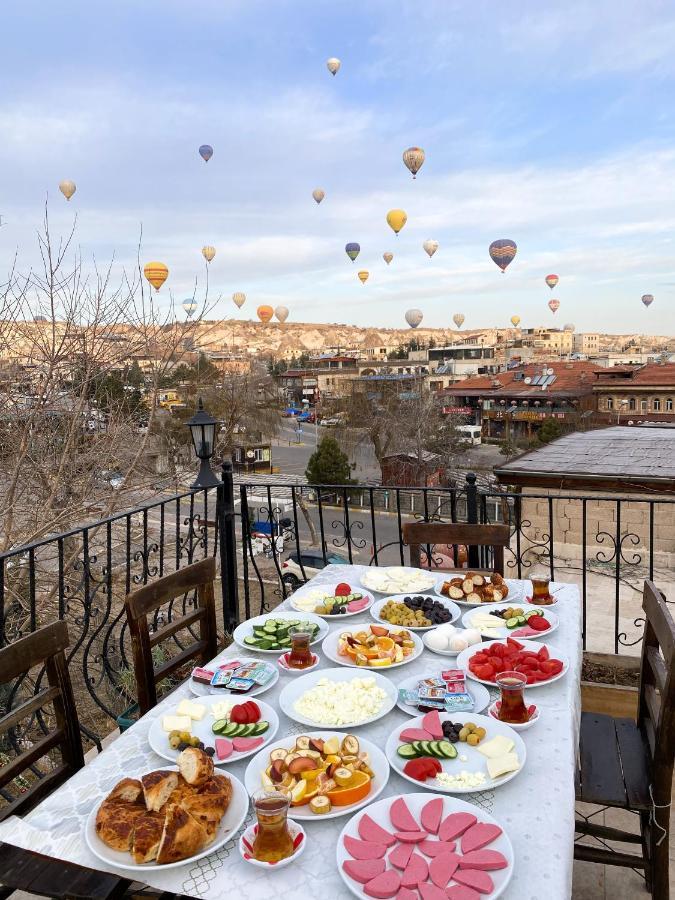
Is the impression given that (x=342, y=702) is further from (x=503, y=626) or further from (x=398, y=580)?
(x=398, y=580)

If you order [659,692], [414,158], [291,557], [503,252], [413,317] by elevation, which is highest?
[414,158]

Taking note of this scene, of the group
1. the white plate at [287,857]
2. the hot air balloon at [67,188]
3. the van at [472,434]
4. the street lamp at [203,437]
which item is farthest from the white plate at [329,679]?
the van at [472,434]

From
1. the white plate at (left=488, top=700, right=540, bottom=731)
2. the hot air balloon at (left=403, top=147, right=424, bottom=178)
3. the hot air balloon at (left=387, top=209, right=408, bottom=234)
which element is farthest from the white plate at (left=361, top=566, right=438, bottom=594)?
the hot air balloon at (left=387, top=209, right=408, bottom=234)

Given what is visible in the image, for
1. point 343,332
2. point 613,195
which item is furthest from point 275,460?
point 343,332

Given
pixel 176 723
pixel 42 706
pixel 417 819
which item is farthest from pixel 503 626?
pixel 42 706

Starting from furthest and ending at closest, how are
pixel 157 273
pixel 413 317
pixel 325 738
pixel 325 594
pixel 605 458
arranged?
pixel 413 317 → pixel 157 273 → pixel 605 458 → pixel 325 594 → pixel 325 738

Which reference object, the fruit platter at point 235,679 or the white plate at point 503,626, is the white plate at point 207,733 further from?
the white plate at point 503,626
